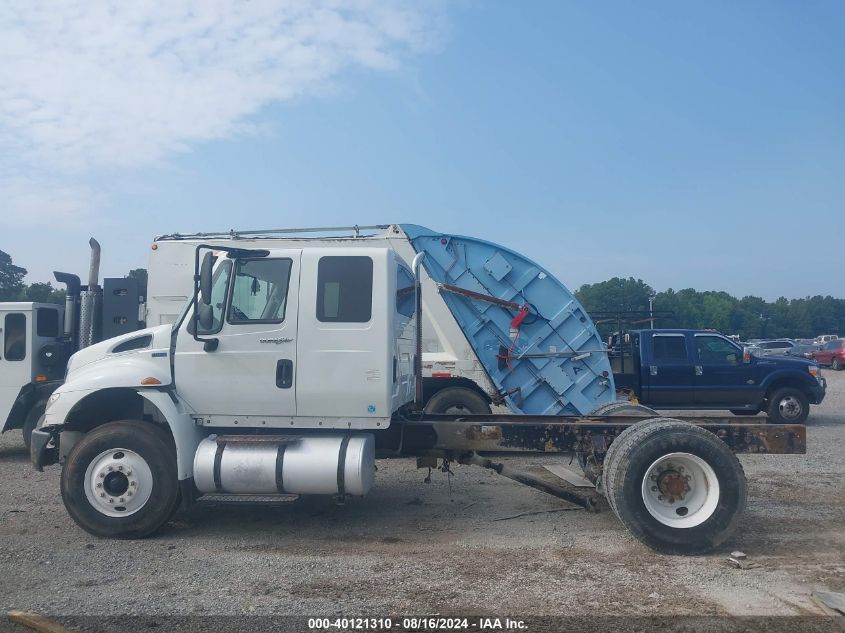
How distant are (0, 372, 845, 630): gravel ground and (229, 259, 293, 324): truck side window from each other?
6.65ft

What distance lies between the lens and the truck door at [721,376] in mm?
13227

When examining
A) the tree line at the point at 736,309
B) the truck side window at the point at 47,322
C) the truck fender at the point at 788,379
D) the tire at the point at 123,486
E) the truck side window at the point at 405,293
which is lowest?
the tire at the point at 123,486

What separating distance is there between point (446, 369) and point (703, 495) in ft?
16.8

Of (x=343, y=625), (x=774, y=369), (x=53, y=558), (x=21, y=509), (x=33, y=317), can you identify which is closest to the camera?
(x=343, y=625)

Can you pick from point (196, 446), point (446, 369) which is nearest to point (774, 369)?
point (446, 369)

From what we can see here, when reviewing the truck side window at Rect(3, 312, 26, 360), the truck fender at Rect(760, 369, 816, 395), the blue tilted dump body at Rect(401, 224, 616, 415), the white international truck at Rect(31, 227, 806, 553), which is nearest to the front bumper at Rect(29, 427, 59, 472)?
the white international truck at Rect(31, 227, 806, 553)

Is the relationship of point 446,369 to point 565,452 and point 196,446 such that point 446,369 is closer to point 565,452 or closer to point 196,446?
point 565,452

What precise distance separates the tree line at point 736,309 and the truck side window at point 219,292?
3533 cm

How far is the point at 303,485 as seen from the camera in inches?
237

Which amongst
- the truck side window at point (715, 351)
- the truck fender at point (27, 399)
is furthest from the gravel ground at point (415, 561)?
the truck side window at point (715, 351)

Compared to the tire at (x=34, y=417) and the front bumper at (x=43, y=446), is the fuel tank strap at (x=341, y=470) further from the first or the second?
the tire at (x=34, y=417)

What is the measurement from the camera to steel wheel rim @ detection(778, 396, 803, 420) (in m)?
13.4

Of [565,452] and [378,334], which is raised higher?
[378,334]

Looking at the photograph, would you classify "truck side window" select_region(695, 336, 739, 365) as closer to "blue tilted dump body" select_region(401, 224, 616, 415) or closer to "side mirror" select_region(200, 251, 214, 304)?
"blue tilted dump body" select_region(401, 224, 616, 415)
